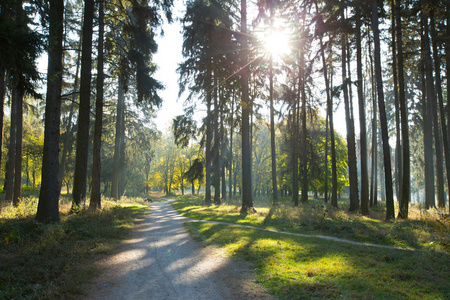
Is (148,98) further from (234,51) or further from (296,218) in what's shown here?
(296,218)

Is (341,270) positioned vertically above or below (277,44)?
below

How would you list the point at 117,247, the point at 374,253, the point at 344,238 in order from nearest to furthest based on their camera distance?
the point at 374,253 < the point at 117,247 < the point at 344,238

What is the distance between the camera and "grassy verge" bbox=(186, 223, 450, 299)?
4.36 metres

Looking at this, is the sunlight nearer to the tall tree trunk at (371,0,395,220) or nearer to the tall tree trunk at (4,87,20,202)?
the tall tree trunk at (371,0,395,220)

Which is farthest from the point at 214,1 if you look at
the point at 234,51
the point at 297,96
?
the point at 297,96

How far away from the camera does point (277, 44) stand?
17.5 metres

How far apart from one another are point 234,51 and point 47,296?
49.6 feet

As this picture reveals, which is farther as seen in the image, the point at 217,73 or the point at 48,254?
the point at 217,73

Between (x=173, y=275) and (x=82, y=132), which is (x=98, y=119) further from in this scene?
(x=173, y=275)

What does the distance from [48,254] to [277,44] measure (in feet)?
55.1

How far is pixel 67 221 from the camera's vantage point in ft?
29.1

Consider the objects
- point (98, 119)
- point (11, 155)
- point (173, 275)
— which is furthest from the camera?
point (11, 155)

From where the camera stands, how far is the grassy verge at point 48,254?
14.4 ft

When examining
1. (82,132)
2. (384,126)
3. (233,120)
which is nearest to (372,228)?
(384,126)
